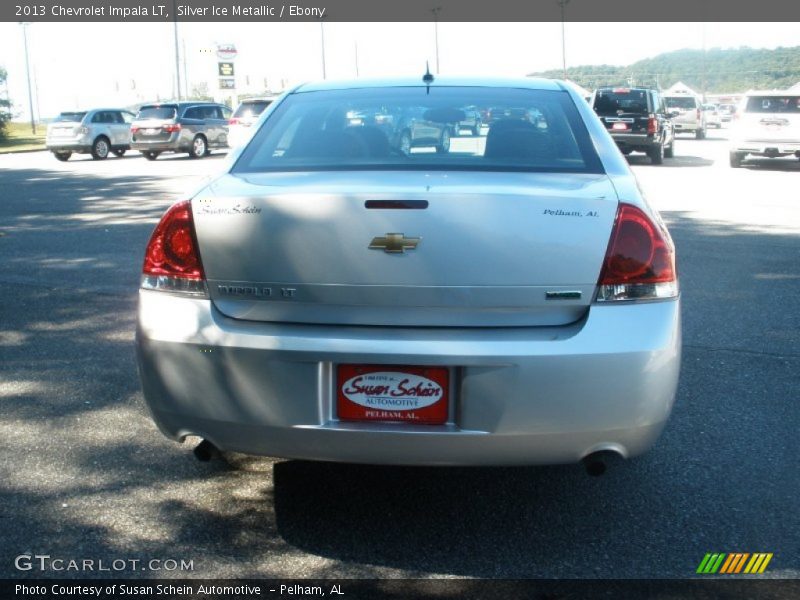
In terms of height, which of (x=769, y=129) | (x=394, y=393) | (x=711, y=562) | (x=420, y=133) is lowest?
(x=711, y=562)

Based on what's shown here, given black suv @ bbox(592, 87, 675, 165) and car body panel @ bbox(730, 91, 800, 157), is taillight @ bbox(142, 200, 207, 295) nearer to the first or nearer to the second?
car body panel @ bbox(730, 91, 800, 157)

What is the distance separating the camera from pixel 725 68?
120 meters

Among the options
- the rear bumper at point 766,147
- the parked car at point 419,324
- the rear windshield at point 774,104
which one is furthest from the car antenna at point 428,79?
the rear windshield at point 774,104

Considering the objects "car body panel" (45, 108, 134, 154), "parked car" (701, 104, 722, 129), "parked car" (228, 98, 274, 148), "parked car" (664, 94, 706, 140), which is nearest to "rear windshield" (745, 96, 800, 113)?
"parked car" (228, 98, 274, 148)

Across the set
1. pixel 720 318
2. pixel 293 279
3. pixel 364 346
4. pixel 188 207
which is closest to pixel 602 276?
pixel 364 346

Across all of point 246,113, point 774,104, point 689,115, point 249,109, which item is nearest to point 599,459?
point 774,104

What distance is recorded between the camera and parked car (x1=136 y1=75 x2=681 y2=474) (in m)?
3.04

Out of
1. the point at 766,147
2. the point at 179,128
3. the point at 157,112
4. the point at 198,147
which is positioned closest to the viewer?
the point at 766,147

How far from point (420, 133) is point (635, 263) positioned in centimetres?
132

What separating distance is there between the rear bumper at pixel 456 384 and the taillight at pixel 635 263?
0.05m

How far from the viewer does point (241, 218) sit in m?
3.20

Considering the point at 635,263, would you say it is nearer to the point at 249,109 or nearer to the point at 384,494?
the point at 384,494

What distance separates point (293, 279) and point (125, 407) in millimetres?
2044

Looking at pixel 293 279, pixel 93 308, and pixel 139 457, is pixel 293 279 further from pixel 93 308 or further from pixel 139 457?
pixel 93 308
